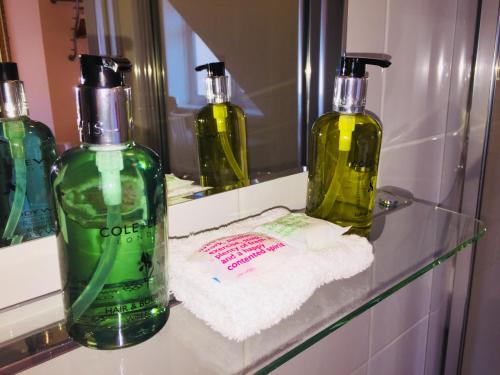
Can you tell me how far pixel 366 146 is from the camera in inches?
20.1

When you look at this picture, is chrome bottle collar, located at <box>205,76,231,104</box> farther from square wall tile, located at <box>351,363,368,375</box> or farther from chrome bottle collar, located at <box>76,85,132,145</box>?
square wall tile, located at <box>351,363,368,375</box>

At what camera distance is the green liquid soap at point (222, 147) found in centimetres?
50

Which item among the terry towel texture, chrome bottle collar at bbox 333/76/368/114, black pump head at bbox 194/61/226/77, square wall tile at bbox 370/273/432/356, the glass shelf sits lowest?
square wall tile at bbox 370/273/432/356

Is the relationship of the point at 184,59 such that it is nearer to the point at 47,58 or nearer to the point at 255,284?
the point at 47,58

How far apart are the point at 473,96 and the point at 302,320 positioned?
722mm

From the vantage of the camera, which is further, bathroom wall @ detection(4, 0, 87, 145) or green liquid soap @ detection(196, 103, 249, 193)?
green liquid soap @ detection(196, 103, 249, 193)

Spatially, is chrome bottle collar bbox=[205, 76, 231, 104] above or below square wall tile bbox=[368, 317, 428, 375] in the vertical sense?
above

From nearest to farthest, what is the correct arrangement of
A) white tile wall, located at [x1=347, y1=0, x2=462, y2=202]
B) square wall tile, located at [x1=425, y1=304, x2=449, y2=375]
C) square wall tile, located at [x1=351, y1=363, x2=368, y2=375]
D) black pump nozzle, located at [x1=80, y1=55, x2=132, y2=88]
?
black pump nozzle, located at [x1=80, y1=55, x2=132, y2=88] < white tile wall, located at [x1=347, y1=0, x2=462, y2=202] < square wall tile, located at [x1=351, y1=363, x2=368, y2=375] < square wall tile, located at [x1=425, y1=304, x2=449, y2=375]

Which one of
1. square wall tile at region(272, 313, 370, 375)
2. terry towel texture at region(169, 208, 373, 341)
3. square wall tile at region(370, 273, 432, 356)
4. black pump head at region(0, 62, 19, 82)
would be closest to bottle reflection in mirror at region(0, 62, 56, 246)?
black pump head at region(0, 62, 19, 82)

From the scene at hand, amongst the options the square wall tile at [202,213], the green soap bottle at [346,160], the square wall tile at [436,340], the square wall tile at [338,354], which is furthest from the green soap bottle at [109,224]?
the square wall tile at [436,340]

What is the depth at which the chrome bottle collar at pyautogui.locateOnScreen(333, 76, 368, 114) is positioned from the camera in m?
0.49

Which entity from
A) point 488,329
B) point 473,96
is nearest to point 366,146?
point 473,96

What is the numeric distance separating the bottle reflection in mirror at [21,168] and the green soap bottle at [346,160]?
30 cm

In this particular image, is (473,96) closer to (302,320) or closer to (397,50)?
(397,50)
